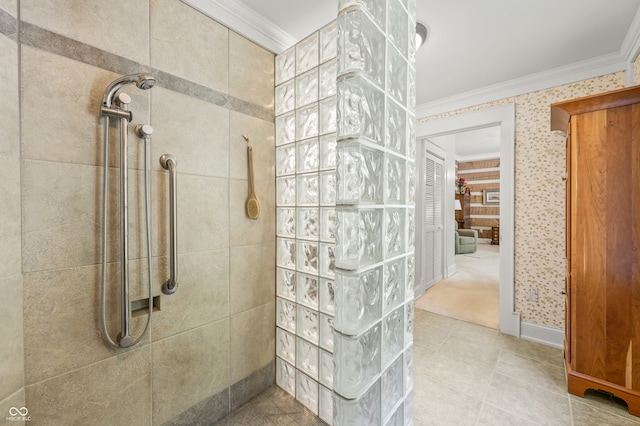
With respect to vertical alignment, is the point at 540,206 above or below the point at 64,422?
above

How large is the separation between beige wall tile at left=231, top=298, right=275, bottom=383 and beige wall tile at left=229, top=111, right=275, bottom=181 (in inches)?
34.7

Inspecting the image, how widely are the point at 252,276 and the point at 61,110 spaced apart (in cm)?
118

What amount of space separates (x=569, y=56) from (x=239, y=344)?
3265 mm

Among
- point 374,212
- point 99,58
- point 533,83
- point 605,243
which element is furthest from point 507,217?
point 99,58

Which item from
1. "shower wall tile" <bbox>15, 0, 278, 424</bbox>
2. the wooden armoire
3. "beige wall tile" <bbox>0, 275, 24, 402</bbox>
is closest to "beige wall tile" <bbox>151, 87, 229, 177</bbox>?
"shower wall tile" <bbox>15, 0, 278, 424</bbox>

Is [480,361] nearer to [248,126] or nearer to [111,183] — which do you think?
[248,126]

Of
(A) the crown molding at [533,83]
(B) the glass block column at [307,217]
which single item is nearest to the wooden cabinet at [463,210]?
(A) the crown molding at [533,83]

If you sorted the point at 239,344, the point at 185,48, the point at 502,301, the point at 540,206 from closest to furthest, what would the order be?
the point at 185,48, the point at 239,344, the point at 540,206, the point at 502,301

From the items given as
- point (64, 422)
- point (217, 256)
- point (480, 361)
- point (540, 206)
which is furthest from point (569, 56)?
point (64, 422)

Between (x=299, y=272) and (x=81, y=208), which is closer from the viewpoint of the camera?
(x=81, y=208)

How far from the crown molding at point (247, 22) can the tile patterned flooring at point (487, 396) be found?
230 cm

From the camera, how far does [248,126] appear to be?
1.57m

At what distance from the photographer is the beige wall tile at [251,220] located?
152cm

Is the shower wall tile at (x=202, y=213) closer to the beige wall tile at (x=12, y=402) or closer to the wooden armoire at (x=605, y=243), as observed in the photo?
the beige wall tile at (x=12, y=402)
